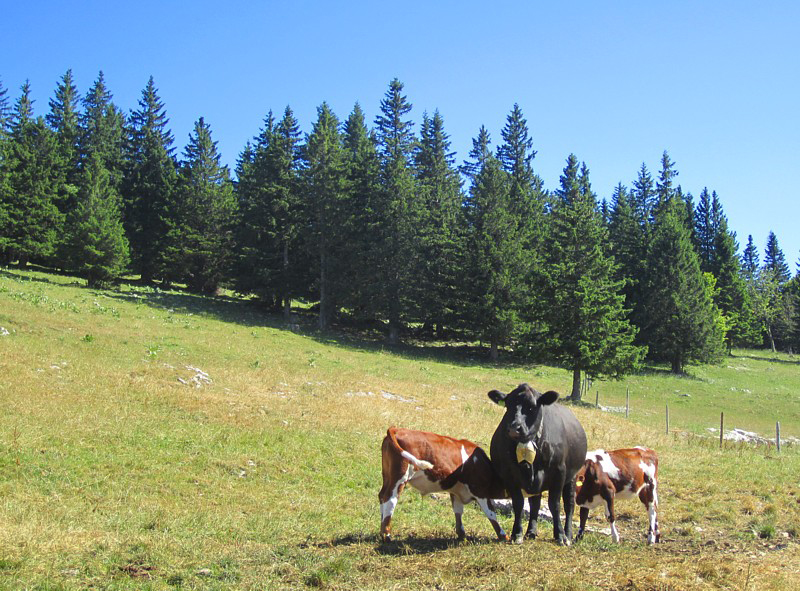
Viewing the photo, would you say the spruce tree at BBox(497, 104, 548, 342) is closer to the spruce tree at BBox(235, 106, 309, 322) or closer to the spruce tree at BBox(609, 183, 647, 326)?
the spruce tree at BBox(609, 183, 647, 326)

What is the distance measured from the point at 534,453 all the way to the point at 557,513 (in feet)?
3.99

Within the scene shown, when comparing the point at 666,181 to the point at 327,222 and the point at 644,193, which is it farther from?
the point at 327,222

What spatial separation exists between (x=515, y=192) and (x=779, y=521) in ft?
175

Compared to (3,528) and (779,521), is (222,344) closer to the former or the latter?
(3,528)

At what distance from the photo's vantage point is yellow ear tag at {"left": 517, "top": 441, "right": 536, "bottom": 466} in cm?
804

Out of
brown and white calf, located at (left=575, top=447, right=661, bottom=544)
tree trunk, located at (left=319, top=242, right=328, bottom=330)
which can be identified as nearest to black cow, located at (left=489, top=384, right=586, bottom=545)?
brown and white calf, located at (left=575, top=447, right=661, bottom=544)

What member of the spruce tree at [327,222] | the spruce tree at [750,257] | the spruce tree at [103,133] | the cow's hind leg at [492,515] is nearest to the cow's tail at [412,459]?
the cow's hind leg at [492,515]

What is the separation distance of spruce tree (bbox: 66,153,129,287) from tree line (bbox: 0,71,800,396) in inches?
6.7

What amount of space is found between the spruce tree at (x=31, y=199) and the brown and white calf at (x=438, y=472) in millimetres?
54098

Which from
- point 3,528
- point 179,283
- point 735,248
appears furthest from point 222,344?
point 735,248

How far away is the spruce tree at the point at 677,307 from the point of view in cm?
5444

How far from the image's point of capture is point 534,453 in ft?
26.6

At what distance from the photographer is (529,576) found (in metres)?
6.47

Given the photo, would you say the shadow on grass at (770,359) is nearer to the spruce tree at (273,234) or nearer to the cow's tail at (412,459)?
the spruce tree at (273,234)
